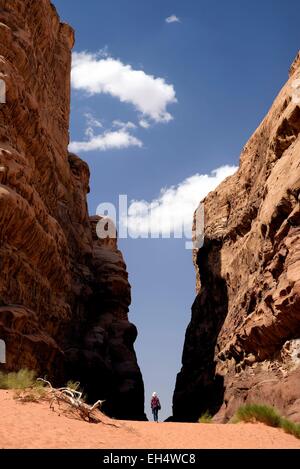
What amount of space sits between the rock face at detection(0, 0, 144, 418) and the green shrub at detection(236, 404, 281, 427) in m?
9.66

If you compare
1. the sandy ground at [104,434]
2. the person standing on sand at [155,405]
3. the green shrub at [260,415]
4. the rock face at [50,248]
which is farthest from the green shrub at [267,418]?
the person standing on sand at [155,405]

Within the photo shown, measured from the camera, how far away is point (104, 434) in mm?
11930

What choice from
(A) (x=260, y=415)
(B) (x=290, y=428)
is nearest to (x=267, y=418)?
(A) (x=260, y=415)

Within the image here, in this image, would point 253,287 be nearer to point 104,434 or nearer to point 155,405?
point 155,405

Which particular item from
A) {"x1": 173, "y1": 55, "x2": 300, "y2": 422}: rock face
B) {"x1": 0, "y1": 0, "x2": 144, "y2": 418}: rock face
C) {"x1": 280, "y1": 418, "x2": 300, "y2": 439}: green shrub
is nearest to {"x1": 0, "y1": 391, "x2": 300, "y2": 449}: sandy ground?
{"x1": 280, "y1": 418, "x2": 300, "y2": 439}: green shrub

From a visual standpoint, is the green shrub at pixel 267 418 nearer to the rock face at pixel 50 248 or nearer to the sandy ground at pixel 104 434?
the sandy ground at pixel 104 434

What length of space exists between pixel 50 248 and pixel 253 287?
11075mm

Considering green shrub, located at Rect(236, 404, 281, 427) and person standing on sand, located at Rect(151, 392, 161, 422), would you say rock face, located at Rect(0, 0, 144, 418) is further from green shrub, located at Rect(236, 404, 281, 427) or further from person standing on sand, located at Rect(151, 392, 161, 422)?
green shrub, located at Rect(236, 404, 281, 427)

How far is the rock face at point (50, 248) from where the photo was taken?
23.1 meters

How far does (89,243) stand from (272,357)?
23.1m

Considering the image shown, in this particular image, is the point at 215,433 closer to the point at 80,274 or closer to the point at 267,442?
the point at 267,442

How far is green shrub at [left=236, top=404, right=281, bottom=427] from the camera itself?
15.6m
